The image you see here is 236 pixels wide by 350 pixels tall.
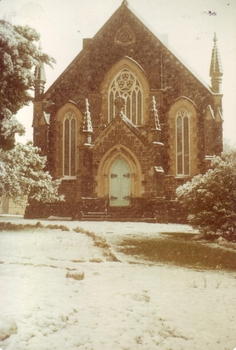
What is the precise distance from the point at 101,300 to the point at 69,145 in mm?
2018

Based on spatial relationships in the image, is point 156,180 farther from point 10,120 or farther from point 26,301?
point 26,301

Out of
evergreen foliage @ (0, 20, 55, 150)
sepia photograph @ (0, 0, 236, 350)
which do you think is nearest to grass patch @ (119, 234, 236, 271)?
sepia photograph @ (0, 0, 236, 350)

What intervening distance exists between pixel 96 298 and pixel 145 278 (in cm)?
41

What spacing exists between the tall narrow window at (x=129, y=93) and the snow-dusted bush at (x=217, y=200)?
1.76 m

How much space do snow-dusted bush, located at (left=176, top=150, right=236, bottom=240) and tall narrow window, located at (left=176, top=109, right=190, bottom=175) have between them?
25.1 inches

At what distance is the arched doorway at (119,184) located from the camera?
3.94 m

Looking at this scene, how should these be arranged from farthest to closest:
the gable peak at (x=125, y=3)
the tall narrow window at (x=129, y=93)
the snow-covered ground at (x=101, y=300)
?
1. the tall narrow window at (x=129, y=93)
2. the gable peak at (x=125, y=3)
3. the snow-covered ground at (x=101, y=300)

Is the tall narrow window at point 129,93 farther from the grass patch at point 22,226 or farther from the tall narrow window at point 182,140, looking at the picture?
the grass patch at point 22,226

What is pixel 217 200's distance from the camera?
3.29 meters

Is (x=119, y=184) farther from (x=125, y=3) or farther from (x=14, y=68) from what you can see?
(x=125, y=3)

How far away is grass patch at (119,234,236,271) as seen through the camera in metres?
2.96

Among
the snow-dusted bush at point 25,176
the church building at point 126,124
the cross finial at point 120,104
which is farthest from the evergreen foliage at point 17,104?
the cross finial at point 120,104

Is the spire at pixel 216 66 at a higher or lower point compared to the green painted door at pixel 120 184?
higher

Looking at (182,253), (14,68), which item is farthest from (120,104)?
(182,253)
